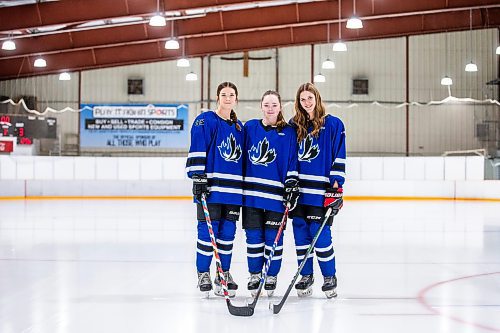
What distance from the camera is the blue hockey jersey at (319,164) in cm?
390

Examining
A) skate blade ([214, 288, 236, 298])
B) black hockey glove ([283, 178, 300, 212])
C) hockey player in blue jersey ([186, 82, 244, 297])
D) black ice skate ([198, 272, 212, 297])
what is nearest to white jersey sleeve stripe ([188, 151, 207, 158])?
hockey player in blue jersey ([186, 82, 244, 297])

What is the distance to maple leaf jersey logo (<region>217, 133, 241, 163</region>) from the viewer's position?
3.86m

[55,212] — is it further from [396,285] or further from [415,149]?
[415,149]

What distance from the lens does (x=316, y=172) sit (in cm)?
392

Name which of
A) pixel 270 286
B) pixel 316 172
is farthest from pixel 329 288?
pixel 316 172

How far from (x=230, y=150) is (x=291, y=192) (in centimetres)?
50

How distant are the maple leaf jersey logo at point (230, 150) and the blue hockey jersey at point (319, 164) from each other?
0.42 meters

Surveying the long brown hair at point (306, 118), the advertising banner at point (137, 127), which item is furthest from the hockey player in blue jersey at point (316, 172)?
the advertising banner at point (137, 127)

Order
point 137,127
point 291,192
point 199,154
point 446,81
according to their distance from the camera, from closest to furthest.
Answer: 1. point 291,192
2. point 199,154
3. point 137,127
4. point 446,81

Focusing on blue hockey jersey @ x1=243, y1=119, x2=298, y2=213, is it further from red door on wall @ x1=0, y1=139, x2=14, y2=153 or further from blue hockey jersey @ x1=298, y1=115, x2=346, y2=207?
red door on wall @ x1=0, y1=139, x2=14, y2=153

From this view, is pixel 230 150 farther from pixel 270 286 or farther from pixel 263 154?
pixel 270 286

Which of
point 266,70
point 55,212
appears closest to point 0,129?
point 55,212

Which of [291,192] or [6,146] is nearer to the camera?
[291,192]

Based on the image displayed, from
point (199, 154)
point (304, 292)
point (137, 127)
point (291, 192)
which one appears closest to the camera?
point (291, 192)
